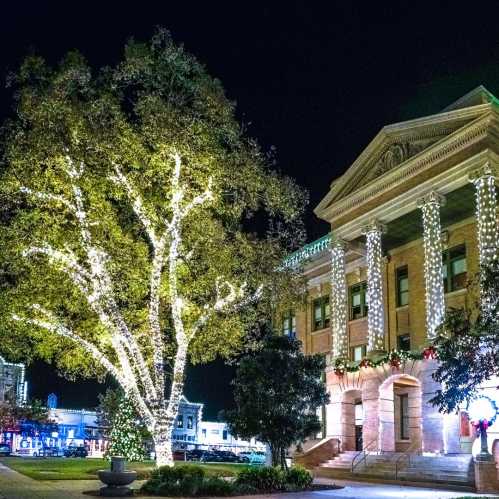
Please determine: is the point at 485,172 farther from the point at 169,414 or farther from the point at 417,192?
the point at 169,414

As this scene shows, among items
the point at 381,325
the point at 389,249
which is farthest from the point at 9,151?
the point at 389,249

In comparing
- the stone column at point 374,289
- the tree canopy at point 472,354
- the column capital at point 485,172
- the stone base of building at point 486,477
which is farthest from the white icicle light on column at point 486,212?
the tree canopy at point 472,354

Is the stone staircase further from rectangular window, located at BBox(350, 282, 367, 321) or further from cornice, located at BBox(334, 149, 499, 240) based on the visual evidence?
cornice, located at BBox(334, 149, 499, 240)

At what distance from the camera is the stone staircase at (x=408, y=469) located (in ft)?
86.9

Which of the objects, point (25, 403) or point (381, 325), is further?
point (25, 403)

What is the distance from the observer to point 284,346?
2486cm

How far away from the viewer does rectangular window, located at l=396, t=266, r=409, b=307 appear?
39.2m

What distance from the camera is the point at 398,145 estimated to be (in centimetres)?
3606

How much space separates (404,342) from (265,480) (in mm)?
18547

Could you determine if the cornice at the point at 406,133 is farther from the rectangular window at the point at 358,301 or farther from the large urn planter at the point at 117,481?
the large urn planter at the point at 117,481

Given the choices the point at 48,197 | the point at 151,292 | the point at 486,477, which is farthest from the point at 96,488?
the point at 486,477

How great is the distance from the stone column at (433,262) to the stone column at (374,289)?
133 inches

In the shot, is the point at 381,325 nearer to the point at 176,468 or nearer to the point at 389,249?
the point at 389,249

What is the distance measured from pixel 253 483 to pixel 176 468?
2550 mm
